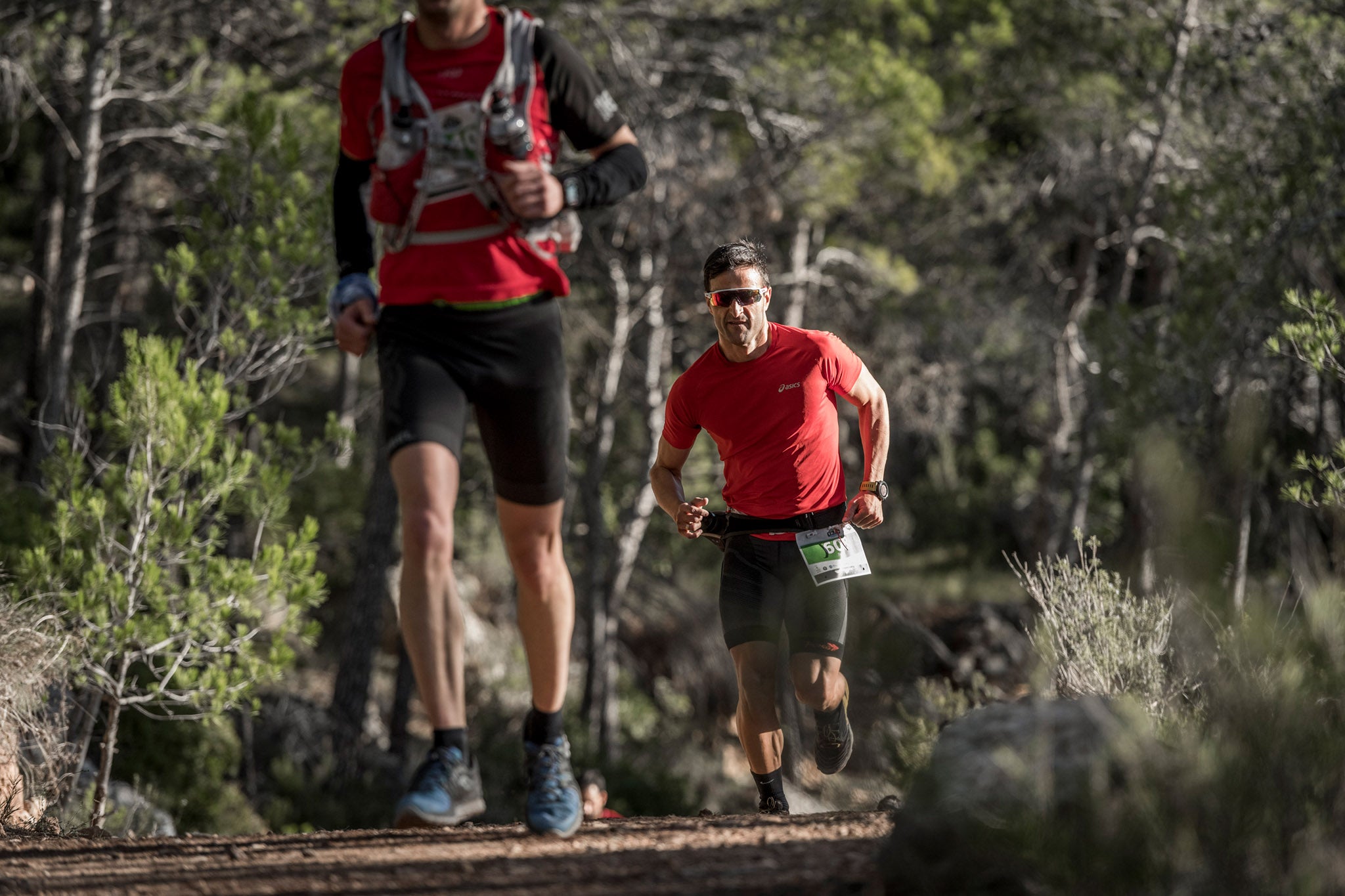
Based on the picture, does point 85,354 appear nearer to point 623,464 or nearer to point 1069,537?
point 623,464

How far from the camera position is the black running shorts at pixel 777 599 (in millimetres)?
5023

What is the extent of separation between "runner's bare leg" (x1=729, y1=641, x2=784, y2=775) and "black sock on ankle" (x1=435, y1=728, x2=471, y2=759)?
1.87m

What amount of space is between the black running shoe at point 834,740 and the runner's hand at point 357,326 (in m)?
2.64

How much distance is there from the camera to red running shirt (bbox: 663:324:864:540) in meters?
4.98

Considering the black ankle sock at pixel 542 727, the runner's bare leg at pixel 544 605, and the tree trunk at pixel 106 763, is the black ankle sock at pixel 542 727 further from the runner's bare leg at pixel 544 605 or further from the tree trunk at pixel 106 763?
the tree trunk at pixel 106 763

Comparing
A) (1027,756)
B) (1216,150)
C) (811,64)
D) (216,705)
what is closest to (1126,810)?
(1027,756)

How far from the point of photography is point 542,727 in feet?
11.6

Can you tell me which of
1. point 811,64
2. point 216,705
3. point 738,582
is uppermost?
point 811,64

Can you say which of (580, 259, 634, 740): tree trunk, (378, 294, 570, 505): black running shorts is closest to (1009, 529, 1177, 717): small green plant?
(378, 294, 570, 505): black running shorts

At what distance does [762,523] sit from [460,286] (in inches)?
81.0

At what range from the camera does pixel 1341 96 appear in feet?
33.7

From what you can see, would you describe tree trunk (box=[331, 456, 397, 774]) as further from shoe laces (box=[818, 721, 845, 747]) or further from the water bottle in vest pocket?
the water bottle in vest pocket

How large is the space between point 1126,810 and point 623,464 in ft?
54.0

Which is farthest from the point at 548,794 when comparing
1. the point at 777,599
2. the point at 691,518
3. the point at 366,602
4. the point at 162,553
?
the point at 366,602
